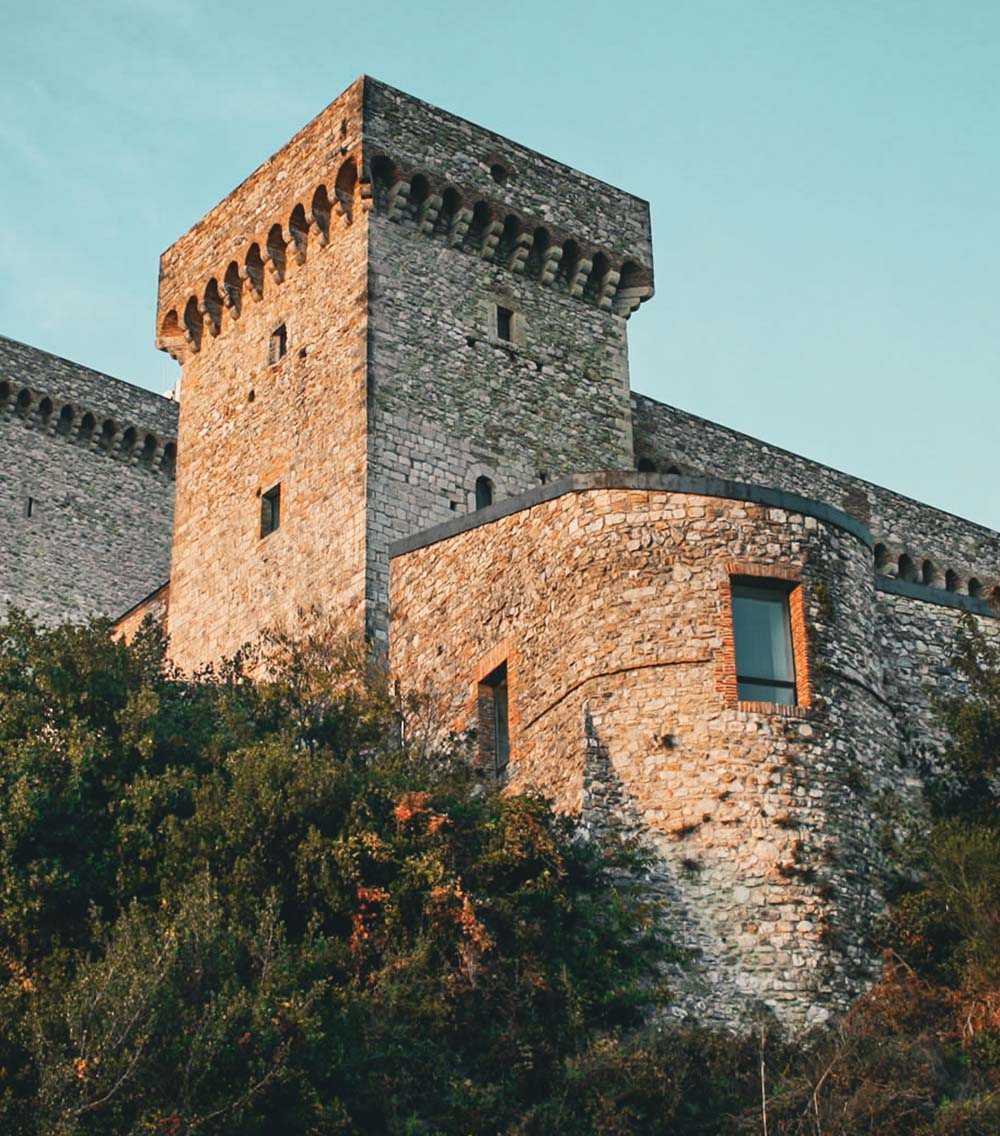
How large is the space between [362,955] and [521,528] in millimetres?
5993

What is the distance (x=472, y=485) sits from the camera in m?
26.1

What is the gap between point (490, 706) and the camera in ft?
70.5

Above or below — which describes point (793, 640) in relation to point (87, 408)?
below

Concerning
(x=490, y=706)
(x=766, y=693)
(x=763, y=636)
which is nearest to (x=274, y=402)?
(x=490, y=706)

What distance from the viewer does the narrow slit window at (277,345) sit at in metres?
28.4

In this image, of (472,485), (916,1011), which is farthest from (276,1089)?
(472,485)

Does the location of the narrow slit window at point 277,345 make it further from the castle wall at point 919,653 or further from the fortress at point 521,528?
the castle wall at point 919,653

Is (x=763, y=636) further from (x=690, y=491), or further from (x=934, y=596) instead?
(x=934, y=596)

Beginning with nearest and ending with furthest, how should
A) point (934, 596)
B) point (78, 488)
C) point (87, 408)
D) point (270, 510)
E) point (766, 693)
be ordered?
point (766, 693)
point (934, 596)
point (270, 510)
point (78, 488)
point (87, 408)

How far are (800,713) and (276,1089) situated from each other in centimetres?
694

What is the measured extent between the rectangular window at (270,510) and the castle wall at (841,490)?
5697 mm

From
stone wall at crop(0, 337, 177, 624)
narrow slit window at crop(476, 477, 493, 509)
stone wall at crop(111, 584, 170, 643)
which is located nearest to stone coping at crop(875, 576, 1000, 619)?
narrow slit window at crop(476, 477, 493, 509)

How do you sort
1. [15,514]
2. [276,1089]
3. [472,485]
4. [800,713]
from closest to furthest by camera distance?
[276,1089] < [800,713] < [472,485] < [15,514]

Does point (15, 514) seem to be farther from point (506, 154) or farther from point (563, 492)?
point (563, 492)
